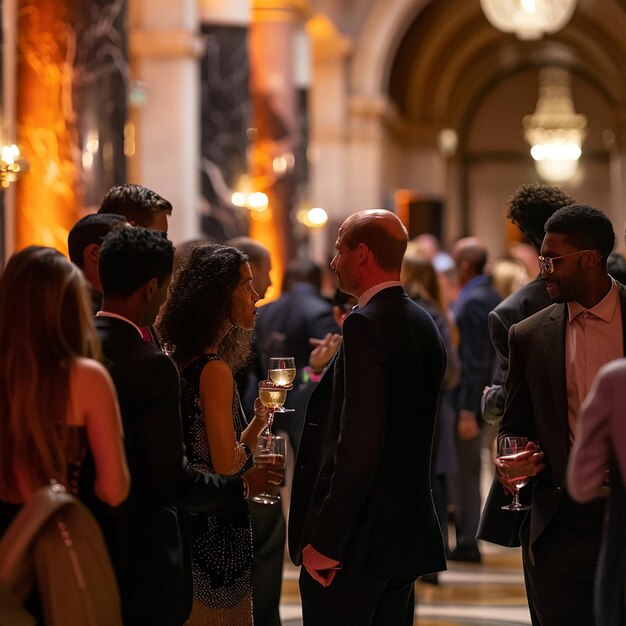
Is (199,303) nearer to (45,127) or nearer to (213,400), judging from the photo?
(213,400)

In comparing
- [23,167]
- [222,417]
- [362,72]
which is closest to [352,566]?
[222,417]

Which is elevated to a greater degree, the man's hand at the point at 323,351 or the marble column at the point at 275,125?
the marble column at the point at 275,125

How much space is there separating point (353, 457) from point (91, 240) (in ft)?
3.95

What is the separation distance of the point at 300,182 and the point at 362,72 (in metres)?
6.27

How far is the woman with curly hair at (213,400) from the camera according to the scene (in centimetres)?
457

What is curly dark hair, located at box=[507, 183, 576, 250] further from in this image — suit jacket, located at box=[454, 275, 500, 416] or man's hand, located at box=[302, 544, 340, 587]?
suit jacket, located at box=[454, 275, 500, 416]

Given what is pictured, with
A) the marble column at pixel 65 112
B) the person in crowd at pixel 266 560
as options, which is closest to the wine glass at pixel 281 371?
the person in crowd at pixel 266 560

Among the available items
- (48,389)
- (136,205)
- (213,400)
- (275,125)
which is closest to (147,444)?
(48,389)

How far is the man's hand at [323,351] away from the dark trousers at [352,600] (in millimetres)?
1986

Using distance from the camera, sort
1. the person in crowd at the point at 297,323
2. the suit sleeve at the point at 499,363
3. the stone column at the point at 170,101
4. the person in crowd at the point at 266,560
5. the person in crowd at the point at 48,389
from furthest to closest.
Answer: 1. the stone column at the point at 170,101
2. the person in crowd at the point at 297,323
3. the person in crowd at the point at 266,560
4. the suit sleeve at the point at 499,363
5. the person in crowd at the point at 48,389

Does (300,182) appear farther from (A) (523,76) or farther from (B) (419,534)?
(A) (523,76)

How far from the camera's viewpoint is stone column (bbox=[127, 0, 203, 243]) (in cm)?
1349

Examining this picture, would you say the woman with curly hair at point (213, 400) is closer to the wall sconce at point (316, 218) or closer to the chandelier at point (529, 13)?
the wall sconce at point (316, 218)

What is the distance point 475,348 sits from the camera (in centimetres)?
928
